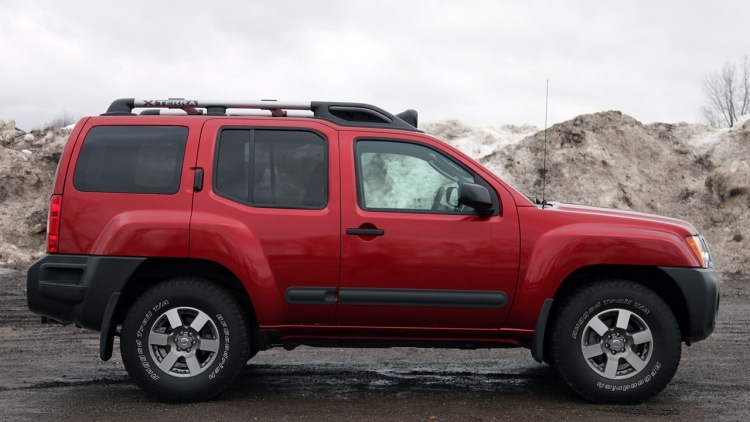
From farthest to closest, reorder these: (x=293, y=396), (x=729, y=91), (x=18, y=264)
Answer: (x=729, y=91) → (x=18, y=264) → (x=293, y=396)

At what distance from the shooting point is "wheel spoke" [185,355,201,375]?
266 inches

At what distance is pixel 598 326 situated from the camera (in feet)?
22.3

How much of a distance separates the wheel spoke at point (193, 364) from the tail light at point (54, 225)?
3.88ft

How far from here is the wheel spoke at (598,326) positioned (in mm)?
6789

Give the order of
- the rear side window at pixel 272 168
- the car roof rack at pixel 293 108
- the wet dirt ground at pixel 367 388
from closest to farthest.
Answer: the wet dirt ground at pixel 367 388
the rear side window at pixel 272 168
the car roof rack at pixel 293 108

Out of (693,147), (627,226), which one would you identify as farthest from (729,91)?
(627,226)

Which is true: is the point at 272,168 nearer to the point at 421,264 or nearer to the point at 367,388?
the point at 421,264

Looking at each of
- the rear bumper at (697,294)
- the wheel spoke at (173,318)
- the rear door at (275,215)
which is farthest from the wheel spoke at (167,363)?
the rear bumper at (697,294)

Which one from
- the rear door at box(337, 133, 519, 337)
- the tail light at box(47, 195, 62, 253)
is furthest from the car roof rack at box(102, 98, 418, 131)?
the tail light at box(47, 195, 62, 253)

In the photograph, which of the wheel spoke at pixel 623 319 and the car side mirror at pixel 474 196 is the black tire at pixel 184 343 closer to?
the car side mirror at pixel 474 196

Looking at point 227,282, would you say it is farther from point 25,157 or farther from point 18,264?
point 25,157

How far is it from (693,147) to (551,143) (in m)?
3.56

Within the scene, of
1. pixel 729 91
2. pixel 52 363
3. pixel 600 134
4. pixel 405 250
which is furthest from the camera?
pixel 729 91

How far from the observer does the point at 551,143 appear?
80.8 feet
